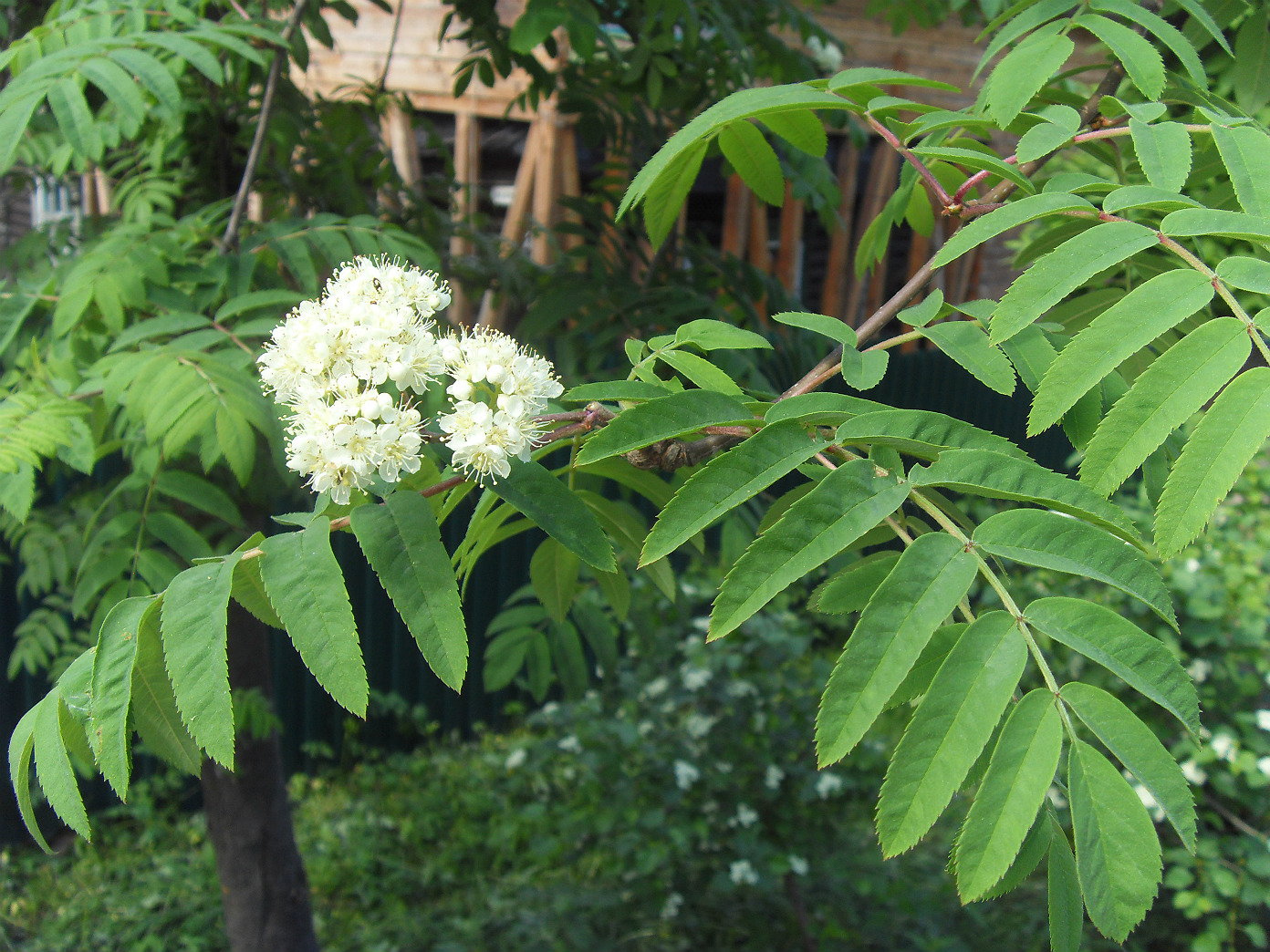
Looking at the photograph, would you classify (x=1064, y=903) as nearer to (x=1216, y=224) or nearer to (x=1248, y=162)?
(x=1216, y=224)

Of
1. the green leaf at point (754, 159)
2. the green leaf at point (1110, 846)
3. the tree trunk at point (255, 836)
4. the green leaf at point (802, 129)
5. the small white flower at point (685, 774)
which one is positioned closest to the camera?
the green leaf at point (1110, 846)

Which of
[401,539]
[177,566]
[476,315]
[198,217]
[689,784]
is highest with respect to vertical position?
[198,217]

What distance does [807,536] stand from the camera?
812mm

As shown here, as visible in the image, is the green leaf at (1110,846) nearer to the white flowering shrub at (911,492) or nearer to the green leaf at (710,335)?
the white flowering shrub at (911,492)

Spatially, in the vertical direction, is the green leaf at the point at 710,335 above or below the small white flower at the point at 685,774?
above

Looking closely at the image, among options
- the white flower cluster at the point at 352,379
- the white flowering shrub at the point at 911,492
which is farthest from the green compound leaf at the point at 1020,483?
the white flower cluster at the point at 352,379

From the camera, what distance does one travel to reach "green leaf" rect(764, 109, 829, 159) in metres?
1.33

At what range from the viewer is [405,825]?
12.3 ft

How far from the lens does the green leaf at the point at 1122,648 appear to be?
28.5 inches

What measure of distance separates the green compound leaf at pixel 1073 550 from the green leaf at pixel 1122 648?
0.09ft

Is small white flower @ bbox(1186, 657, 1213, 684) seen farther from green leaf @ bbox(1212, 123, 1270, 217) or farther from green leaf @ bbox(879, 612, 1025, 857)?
green leaf @ bbox(879, 612, 1025, 857)

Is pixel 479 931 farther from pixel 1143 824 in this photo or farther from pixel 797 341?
pixel 1143 824

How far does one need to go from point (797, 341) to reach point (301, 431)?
5.55 feet

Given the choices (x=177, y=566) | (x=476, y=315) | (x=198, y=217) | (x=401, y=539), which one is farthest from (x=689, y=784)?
(x=476, y=315)
